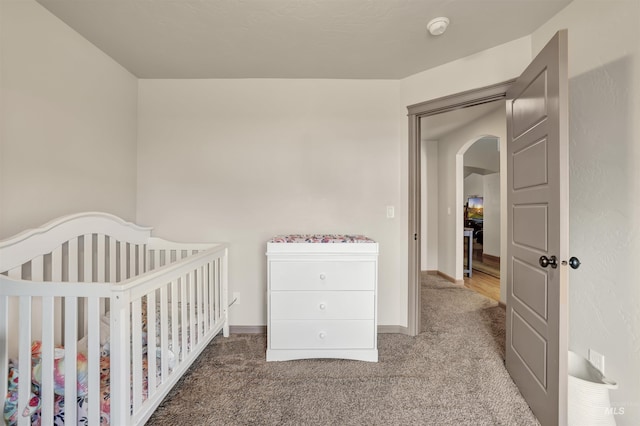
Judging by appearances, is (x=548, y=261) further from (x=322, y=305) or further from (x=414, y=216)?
(x=322, y=305)

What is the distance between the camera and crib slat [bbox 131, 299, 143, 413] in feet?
3.54

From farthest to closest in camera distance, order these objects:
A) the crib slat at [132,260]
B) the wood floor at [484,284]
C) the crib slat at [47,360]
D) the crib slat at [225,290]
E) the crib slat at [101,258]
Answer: the wood floor at [484,284] → the crib slat at [225,290] → the crib slat at [132,260] → the crib slat at [101,258] → the crib slat at [47,360]

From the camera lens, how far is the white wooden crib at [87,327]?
1.01 meters

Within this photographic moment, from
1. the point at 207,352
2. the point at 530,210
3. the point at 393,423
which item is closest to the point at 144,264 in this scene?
the point at 207,352

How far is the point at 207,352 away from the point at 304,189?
4.88 feet

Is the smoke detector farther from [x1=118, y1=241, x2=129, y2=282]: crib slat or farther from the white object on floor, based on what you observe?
[x1=118, y1=241, x2=129, y2=282]: crib slat

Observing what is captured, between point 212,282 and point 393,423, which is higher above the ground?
point 212,282

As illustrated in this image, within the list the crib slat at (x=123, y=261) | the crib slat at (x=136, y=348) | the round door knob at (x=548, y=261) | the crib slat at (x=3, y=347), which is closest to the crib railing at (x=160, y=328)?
the crib slat at (x=136, y=348)

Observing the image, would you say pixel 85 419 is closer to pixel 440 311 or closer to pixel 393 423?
pixel 393 423

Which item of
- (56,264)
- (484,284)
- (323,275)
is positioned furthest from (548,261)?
(484,284)

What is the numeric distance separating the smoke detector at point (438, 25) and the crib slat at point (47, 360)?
2353 mm

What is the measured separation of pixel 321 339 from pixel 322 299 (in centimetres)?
29

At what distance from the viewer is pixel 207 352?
1.94 metres

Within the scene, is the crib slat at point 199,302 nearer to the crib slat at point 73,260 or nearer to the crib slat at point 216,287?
the crib slat at point 216,287
